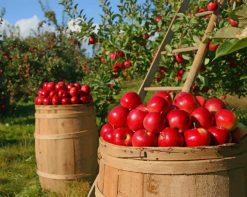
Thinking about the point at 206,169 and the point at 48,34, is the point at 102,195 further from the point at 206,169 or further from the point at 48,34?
the point at 48,34

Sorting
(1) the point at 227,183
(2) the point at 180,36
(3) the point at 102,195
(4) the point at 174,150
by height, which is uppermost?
(2) the point at 180,36

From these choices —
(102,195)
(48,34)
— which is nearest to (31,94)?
(48,34)

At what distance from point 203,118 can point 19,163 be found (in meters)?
3.82

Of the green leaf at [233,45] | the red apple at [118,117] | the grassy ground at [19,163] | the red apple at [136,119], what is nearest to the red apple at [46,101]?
the grassy ground at [19,163]

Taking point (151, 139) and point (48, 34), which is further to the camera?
point (48, 34)

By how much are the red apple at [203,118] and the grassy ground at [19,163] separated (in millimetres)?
2199

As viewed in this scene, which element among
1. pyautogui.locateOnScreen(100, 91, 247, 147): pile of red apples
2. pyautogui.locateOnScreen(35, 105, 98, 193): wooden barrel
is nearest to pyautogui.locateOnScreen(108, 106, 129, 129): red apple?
pyautogui.locateOnScreen(100, 91, 247, 147): pile of red apples

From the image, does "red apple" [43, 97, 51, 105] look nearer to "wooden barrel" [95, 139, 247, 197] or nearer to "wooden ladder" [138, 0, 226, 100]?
"wooden ladder" [138, 0, 226, 100]

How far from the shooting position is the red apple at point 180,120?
6.28ft

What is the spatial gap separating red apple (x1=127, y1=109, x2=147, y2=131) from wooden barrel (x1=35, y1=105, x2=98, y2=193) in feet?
6.08

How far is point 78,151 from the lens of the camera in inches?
154

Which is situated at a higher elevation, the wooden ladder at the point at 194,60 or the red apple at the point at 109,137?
the wooden ladder at the point at 194,60

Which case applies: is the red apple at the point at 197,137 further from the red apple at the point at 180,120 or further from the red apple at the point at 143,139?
the red apple at the point at 143,139

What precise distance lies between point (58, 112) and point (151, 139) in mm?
2072
